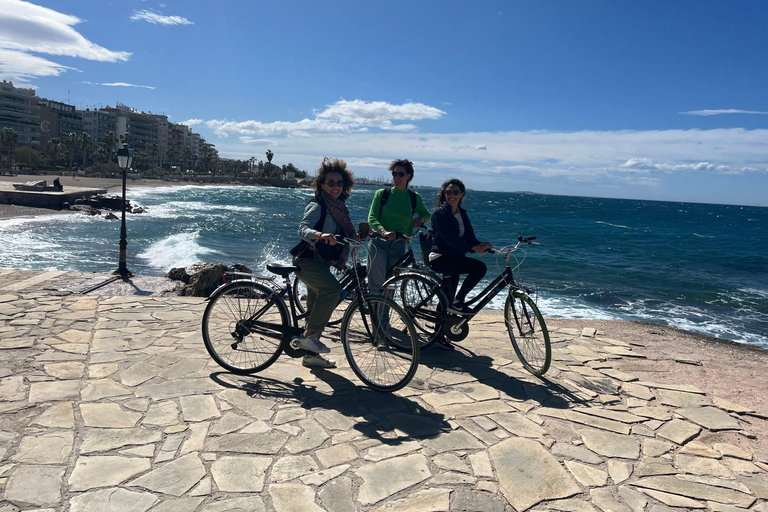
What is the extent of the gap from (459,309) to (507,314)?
0.49 metres

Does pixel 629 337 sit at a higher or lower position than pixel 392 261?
lower

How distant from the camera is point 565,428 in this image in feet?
12.8

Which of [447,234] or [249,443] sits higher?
[447,234]

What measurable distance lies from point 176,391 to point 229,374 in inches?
22.3

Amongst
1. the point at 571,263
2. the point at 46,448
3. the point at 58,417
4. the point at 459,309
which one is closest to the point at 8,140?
the point at 571,263

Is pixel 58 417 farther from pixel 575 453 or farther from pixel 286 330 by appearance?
pixel 575 453

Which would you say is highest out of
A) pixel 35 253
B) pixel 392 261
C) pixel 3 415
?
pixel 392 261

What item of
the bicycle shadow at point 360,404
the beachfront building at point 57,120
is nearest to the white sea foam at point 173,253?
the bicycle shadow at point 360,404

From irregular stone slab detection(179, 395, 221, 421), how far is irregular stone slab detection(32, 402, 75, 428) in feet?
2.46

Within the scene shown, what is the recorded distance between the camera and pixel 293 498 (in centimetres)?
284

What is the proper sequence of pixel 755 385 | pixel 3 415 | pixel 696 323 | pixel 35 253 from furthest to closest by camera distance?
pixel 35 253
pixel 696 323
pixel 755 385
pixel 3 415

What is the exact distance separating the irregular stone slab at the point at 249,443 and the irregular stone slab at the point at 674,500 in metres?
2.37

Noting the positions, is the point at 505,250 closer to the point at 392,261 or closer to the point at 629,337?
the point at 392,261

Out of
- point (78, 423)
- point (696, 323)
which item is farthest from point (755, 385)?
point (696, 323)
